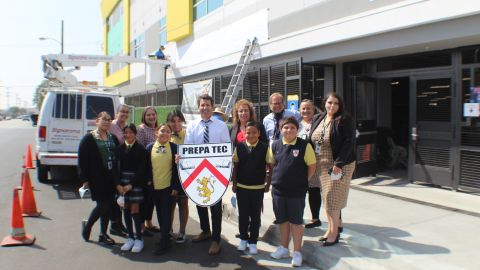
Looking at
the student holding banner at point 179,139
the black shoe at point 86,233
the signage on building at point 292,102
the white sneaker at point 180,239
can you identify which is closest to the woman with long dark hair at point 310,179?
the student holding banner at point 179,139

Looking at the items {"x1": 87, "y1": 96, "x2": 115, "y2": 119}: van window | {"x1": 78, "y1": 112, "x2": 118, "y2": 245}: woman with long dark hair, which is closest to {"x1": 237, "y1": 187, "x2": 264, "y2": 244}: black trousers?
{"x1": 78, "y1": 112, "x2": 118, "y2": 245}: woman with long dark hair

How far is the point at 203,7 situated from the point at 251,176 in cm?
1266

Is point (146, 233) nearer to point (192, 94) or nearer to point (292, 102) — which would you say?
point (292, 102)

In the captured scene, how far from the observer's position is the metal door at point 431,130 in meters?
7.70

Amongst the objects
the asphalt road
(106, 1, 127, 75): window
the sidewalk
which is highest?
(106, 1, 127, 75): window

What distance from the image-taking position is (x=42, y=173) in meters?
9.59

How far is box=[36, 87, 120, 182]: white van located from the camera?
29.3 ft

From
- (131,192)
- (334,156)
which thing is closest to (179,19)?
(131,192)

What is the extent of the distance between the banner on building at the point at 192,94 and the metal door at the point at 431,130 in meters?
7.89

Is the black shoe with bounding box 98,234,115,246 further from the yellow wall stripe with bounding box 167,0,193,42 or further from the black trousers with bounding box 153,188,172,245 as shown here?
the yellow wall stripe with bounding box 167,0,193,42

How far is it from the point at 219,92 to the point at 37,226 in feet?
28.1

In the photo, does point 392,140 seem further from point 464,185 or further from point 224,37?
point 224,37

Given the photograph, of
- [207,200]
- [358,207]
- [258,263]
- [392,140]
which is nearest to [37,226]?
[207,200]

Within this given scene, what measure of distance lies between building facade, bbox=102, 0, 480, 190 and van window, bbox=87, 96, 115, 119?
4.12 metres
